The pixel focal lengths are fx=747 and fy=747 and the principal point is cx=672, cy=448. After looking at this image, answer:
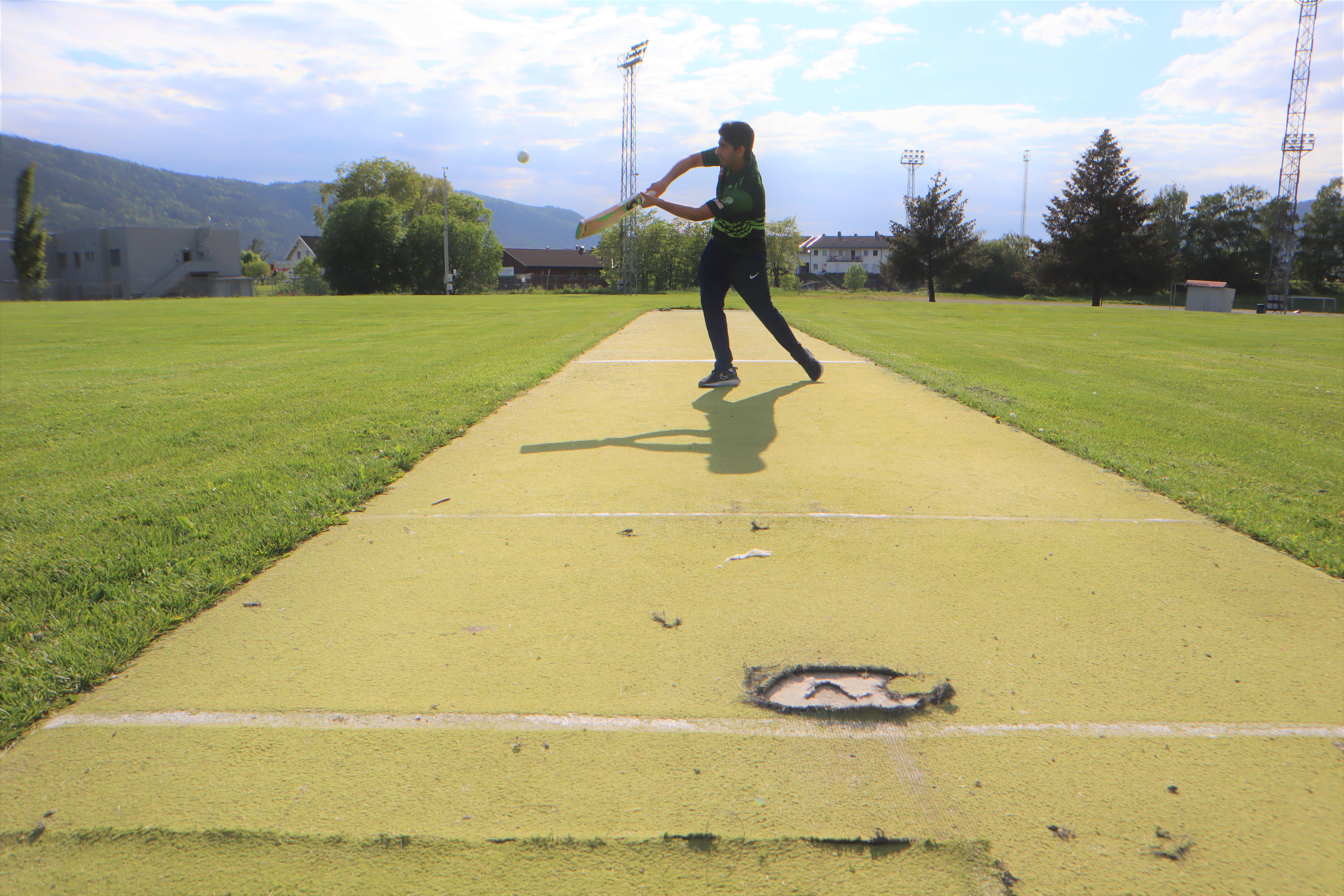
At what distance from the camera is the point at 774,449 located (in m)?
5.37

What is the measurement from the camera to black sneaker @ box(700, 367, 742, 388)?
7805mm

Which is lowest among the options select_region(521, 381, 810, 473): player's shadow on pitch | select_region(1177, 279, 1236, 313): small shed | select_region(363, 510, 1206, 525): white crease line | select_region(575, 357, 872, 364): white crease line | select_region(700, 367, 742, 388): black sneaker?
select_region(363, 510, 1206, 525): white crease line

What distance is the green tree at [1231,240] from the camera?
67312 millimetres

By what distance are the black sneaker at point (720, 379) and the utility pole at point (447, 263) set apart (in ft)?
194

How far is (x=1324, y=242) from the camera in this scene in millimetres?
64062

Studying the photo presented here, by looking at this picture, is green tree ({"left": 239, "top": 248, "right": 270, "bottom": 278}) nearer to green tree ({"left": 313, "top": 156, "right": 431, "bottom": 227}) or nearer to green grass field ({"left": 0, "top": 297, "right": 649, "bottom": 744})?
green tree ({"left": 313, "top": 156, "right": 431, "bottom": 227})

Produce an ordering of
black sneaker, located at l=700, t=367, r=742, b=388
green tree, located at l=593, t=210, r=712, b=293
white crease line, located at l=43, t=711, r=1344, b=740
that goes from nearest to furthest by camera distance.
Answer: white crease line, located at l=43, t=711, r=1344, b=740 → black sneaker, located at l=700, t=367, r=742, b=388 → green tree, located at l=593, t=210, r=712, b=293

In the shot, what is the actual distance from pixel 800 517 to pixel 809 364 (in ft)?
14.1

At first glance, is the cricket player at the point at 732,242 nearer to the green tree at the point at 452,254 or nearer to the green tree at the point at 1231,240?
the green tree at the point at 452,254

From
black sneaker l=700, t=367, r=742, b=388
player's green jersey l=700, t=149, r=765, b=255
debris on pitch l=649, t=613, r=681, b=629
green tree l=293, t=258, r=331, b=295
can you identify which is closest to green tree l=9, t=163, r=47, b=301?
green tree l=293, t=258, r=331, b=295

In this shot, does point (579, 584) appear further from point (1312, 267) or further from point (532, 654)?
point (1312, 267)

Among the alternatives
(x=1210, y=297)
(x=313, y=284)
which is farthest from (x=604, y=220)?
(x=313, y=284)

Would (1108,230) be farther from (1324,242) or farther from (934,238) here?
(1324,242)

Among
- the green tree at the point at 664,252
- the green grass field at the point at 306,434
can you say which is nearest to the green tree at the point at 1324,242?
the green tree at the point at 664,252
